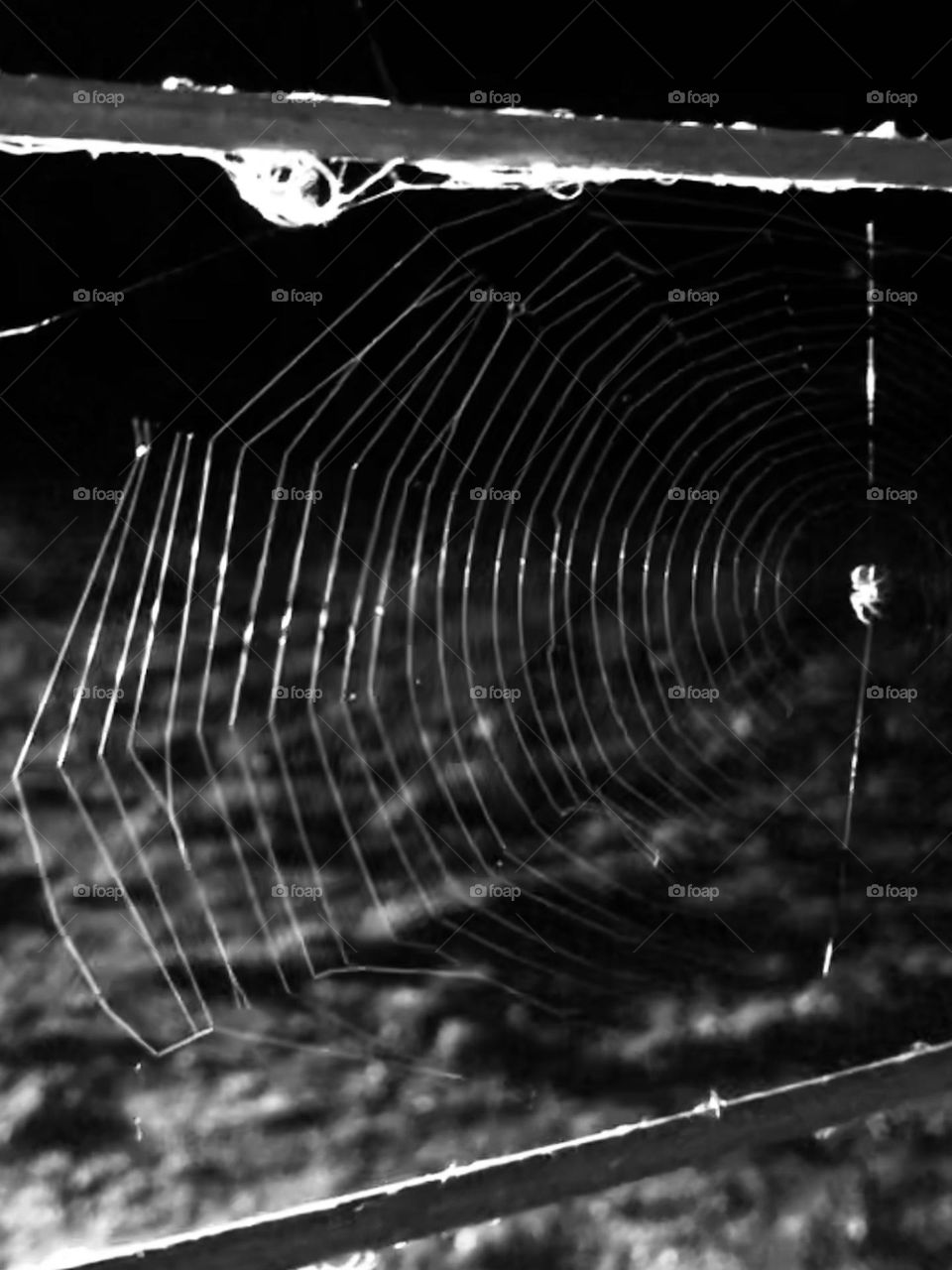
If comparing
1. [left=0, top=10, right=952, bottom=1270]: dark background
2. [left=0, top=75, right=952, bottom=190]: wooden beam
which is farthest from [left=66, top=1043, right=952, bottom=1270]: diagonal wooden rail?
[left=0, top=75, right=952, bottom=190]: wooden beam

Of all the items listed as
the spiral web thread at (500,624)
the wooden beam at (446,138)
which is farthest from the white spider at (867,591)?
the wooden beam at (446,138)

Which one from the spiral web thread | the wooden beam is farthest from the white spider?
the wooden beam

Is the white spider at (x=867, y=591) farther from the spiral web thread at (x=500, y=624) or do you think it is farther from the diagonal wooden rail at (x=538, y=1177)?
the diagonal wooden rail at (x=538, y=1177)

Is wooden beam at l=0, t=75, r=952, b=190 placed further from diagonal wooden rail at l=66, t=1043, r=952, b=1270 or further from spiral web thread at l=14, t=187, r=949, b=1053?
diagonal wooden rail at l=66, t=1043, r=952, b=1270

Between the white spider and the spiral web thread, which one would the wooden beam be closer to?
the spiral web thread

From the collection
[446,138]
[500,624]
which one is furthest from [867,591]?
[446,138]

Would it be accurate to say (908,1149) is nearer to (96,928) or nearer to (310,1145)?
(310,1145)

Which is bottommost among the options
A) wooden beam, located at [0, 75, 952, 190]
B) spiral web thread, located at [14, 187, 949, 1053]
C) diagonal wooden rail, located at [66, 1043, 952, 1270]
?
diagonal wooden rail, located at [66, 1043, 952, 1270]

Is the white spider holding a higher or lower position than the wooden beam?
lower
